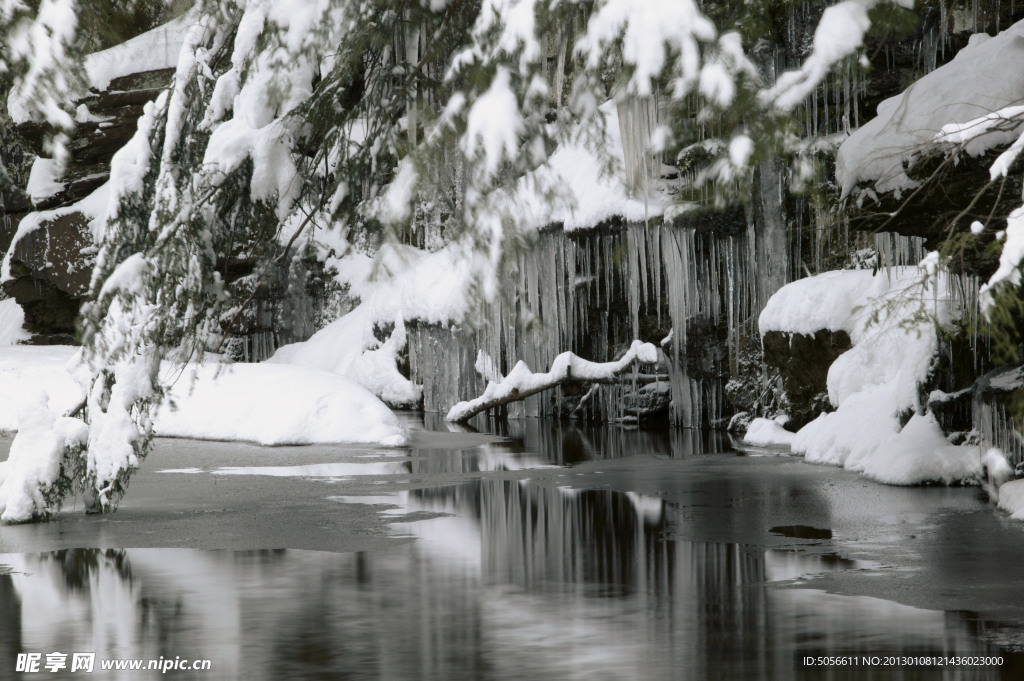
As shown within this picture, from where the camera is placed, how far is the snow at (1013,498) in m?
9.48

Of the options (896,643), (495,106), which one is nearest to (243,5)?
(495,106)

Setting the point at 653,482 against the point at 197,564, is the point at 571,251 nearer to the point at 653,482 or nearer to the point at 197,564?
the point at 653,482

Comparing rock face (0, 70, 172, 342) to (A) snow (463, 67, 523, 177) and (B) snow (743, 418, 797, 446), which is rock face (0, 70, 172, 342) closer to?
(B) snow (743, 418, 797, 446)

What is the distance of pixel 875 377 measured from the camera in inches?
583

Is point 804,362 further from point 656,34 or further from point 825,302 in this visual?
point 656,34

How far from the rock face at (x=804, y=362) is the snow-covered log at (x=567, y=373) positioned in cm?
272

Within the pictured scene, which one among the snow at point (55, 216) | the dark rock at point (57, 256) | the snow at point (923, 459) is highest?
the snow at point (55, 216)

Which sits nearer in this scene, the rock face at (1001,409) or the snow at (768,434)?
the rock face at (1001,409)

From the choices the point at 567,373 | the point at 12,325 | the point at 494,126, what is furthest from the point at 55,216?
the point at 494,126

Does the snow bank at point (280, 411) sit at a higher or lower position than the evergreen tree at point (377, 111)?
lower

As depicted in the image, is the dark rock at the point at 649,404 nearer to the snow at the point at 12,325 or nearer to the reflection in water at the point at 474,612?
the reflection in water at the point at 474,612

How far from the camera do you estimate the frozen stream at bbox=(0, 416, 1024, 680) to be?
5.52 metres

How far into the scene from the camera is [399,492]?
38.4 feet

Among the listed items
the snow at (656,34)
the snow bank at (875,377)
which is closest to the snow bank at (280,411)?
the snow bank at (875,377)
